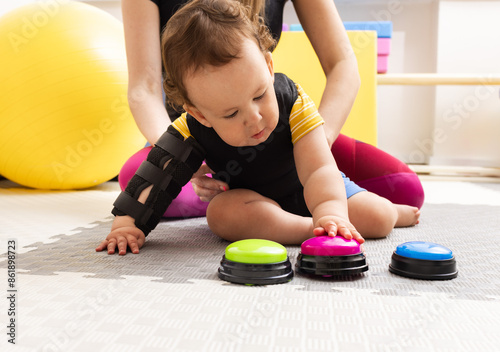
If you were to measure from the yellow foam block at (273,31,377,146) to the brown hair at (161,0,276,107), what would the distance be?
3.64 feet

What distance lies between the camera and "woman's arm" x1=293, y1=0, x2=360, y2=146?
0.96 metres

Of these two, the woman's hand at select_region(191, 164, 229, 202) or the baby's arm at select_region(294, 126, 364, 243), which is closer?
the baby's arm at select_region(294, 126, 364, 243)

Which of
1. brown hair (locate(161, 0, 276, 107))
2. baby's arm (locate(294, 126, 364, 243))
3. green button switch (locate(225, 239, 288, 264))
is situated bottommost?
green button switch (locate(225, 239, 288, 264))

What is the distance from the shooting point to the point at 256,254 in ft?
1.92

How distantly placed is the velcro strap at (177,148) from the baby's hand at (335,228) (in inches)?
10.5

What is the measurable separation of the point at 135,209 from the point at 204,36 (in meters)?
0.31

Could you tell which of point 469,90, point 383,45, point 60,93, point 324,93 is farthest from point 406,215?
point 469,90

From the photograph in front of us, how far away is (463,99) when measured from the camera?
2.37m

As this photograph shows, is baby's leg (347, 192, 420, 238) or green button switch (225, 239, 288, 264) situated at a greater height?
green button switch (225, 239, 288, 264)

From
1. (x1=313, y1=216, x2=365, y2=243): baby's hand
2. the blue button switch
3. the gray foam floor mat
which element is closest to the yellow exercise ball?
the gray foam floor mat

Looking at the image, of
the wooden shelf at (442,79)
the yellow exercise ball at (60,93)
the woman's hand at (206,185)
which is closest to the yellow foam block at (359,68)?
the wooden shelf at (442,79)

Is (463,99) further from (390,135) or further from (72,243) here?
(72,243)

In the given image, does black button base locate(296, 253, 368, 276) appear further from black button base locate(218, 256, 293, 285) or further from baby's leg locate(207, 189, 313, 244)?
baby's leg locate(207, 189, 313, 244)

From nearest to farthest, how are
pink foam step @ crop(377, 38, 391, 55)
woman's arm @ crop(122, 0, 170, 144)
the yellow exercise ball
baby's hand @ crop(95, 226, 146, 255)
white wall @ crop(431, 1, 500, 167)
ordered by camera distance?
A: baby's hand @ crop(95, 226, 146, 255)
woman's arm @ crop(122, 0, 170, 144)
the yellow exercise ball
pink foam step @ crop(377, 38, 391, 55)
white wall @ crop(431, 1, 500, 167)
